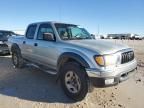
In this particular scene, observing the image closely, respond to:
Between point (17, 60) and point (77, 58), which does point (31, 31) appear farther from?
point (77, 58)

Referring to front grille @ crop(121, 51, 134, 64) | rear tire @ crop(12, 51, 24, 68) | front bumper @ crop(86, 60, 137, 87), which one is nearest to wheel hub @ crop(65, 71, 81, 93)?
front bumper @ crop(86, 60, 137, 87)

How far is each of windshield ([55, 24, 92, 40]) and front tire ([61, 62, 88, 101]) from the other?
43.2 inches

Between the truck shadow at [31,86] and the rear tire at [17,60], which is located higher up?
the rear tire at [17,60]

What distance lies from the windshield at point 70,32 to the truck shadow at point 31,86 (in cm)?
153

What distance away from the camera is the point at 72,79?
5.44 meters

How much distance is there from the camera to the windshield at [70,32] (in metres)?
6.30

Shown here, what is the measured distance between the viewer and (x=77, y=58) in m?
5.22

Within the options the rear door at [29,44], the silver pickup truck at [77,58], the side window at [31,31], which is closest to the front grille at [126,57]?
the silver pickup truck at [77,58]

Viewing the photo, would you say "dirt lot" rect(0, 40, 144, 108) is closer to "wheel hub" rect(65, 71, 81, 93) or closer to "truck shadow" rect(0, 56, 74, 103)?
"truck shadow" rect(0, 56, 74, 103)

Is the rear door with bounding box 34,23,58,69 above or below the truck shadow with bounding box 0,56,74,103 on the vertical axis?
above

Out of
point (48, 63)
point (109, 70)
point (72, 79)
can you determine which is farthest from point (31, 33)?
point (109, 70)

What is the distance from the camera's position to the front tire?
5.09 metres

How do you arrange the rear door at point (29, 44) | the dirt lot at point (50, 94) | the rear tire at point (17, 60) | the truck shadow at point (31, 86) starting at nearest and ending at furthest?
the dirt lot at point (50, 94), the truck shadow at point (31, 86), the rear door at point (29, 44), the rear tire at point (17, 60)

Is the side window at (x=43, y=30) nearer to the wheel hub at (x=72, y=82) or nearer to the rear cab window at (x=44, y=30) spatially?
the rear cab window at (x=44, y=30)
